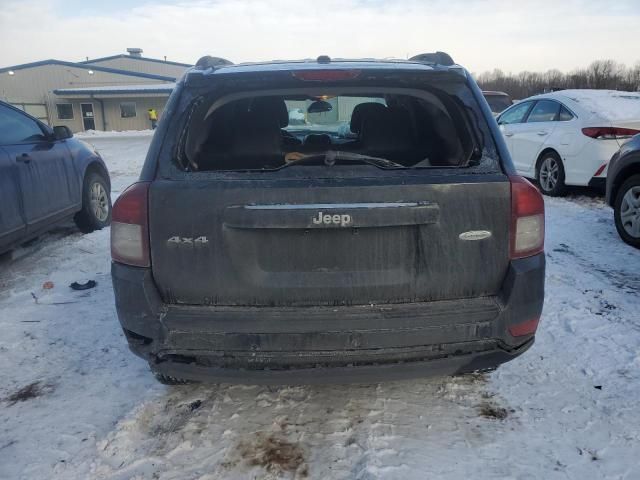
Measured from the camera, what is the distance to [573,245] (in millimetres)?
5547

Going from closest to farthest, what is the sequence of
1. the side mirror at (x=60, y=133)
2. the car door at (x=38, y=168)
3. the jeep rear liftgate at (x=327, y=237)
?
Result: 1. the jeep rear liftgate at (x=327, y=237)
2. the car door at (x=38, y=168)
3. the side mirror at (x=60, y=133)

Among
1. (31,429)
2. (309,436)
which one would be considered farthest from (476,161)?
(31,429)

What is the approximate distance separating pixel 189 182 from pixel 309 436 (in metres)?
1.33

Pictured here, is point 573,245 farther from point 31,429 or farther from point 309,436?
point 31,429

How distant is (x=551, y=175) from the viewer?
318 inches

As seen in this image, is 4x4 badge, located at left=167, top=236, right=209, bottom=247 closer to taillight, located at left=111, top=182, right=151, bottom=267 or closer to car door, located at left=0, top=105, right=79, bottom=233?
taillight, located at left=111, top=182, right=151, bottom=267

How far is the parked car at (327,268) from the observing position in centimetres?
215

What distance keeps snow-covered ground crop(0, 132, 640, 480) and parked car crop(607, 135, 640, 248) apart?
199 centimetres

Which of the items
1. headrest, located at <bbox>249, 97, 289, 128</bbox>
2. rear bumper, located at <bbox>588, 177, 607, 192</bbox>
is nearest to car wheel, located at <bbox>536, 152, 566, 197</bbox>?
rear bumper, located at <bbox>588, 177, 607, 192</bbox>

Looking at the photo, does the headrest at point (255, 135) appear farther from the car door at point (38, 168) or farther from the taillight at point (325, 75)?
the car door at point (38, 168)

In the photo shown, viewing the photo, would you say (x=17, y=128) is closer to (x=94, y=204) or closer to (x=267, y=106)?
(x=94, y=204)

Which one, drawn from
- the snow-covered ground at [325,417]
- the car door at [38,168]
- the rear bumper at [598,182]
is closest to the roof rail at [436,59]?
the snow-covered ground at [325,417]

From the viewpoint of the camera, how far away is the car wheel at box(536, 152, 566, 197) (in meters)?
7.84

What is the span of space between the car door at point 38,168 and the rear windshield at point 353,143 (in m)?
3.00
